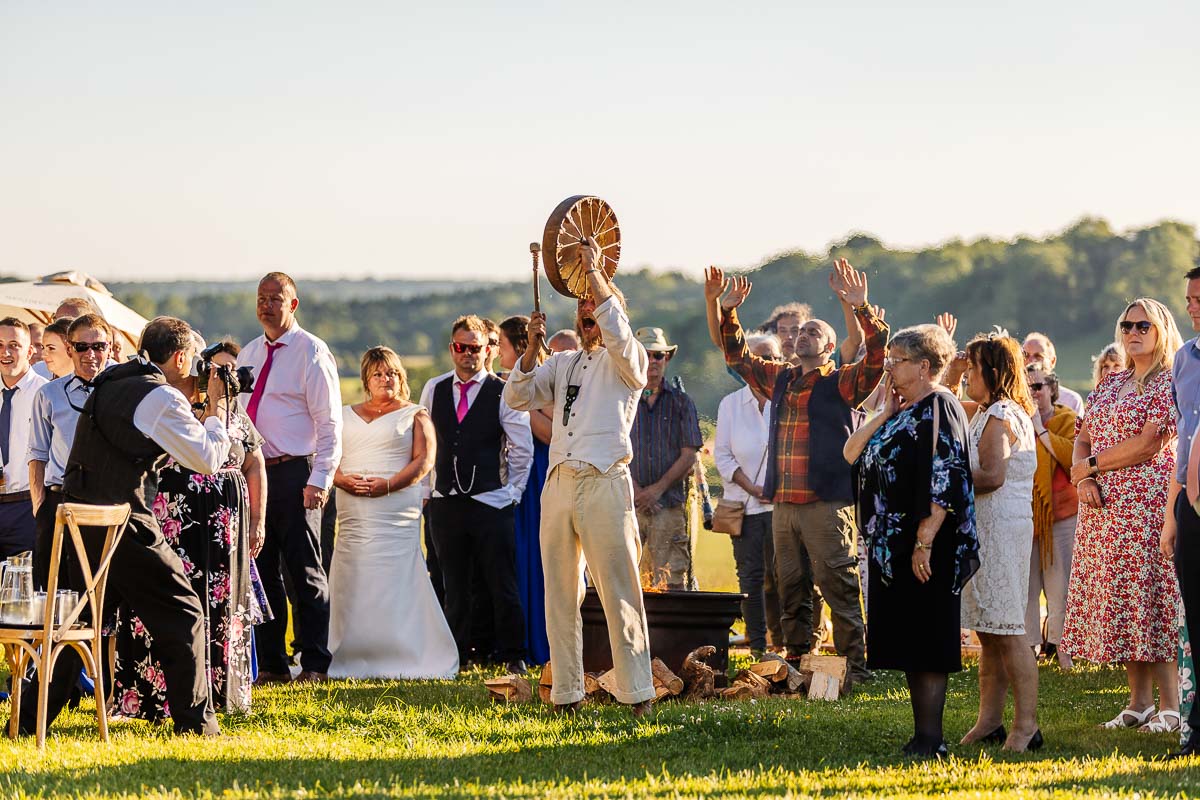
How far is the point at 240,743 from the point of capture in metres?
6.74

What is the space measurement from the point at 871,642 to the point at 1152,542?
2.00 meters

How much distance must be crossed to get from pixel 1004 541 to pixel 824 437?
2.53m

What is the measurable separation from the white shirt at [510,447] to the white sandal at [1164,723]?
448cm

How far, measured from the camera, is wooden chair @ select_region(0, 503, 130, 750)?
651 cm

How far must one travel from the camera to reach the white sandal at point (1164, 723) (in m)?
7.40

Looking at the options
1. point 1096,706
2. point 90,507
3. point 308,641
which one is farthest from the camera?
point 308,641

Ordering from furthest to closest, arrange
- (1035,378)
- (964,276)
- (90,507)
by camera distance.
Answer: (964,276), (1035,378), (90,507)

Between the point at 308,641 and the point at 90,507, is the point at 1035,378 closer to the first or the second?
the point at 308,641

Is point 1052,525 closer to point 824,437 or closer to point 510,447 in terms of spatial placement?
point 824,437

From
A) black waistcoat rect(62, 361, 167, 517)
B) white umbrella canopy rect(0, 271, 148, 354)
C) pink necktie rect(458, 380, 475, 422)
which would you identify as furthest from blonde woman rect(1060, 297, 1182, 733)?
white umbrella canopy rect(0, 271, 148, 354)

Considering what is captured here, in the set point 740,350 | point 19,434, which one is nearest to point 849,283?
point 740,350

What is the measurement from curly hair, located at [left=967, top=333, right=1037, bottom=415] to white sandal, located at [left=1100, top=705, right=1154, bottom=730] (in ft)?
5.88

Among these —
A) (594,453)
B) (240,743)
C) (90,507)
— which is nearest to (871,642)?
(594,453)

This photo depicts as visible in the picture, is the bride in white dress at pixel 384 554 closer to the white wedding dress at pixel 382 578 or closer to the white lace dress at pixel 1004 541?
the white wedding dress at pixel 382 578
